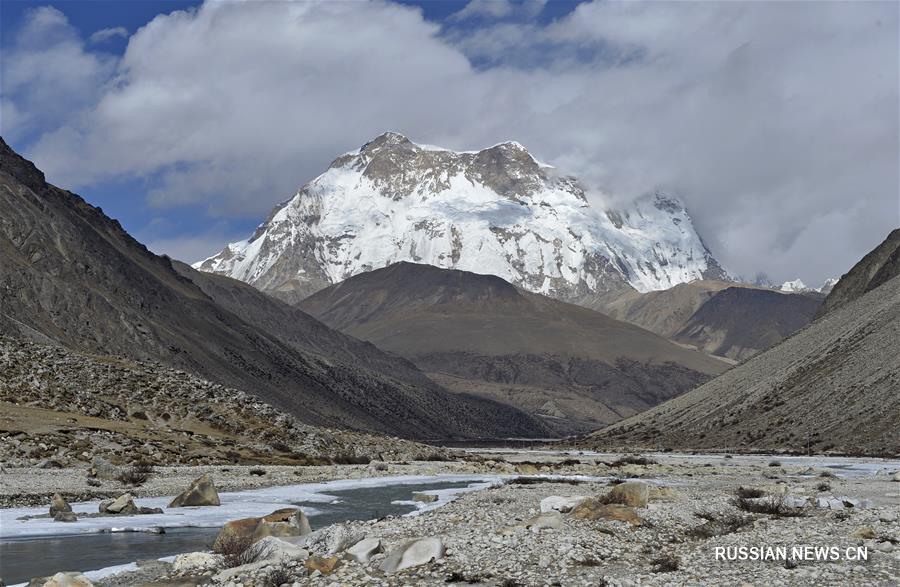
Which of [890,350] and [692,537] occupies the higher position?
[890,350]

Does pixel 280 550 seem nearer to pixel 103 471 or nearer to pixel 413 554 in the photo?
pixel 413 554

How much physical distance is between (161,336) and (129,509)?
95.8 meters

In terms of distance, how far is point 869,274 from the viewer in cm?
15675

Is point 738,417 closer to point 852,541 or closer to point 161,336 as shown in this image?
point 161,336

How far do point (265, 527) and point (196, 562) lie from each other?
365 centimetres

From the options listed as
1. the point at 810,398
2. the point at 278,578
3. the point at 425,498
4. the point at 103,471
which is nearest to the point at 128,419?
the point at 103,471

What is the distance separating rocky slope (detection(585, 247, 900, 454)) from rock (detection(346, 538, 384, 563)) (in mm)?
73012

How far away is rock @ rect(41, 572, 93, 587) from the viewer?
18578 millimetres

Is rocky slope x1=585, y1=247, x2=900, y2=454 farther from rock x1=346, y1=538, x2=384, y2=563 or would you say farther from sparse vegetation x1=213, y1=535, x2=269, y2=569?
sparse vegetation x1=213, y1=535, x2=269, y2=569

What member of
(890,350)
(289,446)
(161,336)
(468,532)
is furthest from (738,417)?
(468,532)

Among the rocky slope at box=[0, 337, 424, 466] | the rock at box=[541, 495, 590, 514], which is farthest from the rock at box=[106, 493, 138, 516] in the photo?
the rocky slope at box=[0, 337, 424, 466]

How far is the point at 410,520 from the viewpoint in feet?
97.8

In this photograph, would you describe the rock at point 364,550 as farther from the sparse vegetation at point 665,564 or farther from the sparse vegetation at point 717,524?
the sparse vegetation at point 717,524

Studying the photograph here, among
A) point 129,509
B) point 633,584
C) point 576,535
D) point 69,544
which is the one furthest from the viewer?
point 129,509
